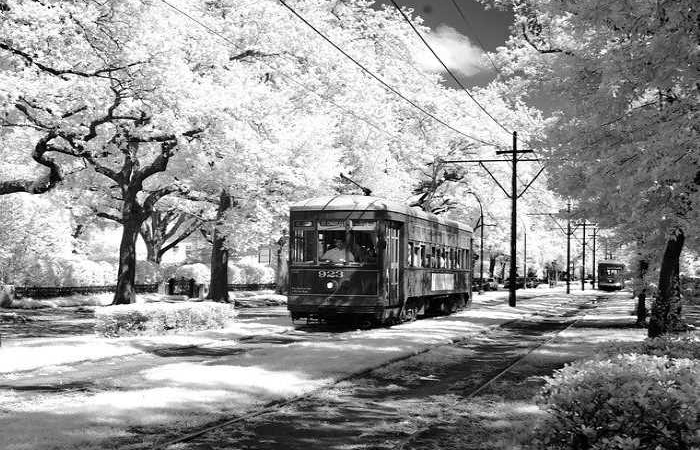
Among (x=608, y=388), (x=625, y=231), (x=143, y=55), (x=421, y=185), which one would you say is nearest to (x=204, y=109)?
(x=143, y=55)

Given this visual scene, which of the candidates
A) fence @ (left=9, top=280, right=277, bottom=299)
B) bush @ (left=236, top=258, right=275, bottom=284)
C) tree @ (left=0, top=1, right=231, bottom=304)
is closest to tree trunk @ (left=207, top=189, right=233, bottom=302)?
fence @ (left=9, top=280, right=277, bottom=299)

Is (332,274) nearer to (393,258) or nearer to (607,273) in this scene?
(393,258)

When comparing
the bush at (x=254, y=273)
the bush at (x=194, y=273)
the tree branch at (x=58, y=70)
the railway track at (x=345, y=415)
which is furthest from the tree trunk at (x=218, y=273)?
the railway track at (x=345, y=415)

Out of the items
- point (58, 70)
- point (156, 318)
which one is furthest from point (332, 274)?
point (58, 70)

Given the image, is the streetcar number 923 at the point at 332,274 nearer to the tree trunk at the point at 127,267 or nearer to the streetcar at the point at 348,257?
the streetcar at the point at 348,257

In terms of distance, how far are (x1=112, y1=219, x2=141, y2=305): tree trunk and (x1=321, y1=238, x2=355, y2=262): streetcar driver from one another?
10.8 meters

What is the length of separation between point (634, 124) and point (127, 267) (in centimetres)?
2215

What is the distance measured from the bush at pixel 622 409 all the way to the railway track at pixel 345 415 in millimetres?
1938

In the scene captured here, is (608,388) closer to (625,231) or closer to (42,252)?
(625,231)

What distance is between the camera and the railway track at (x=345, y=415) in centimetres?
792

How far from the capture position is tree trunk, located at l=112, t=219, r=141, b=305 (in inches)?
1170

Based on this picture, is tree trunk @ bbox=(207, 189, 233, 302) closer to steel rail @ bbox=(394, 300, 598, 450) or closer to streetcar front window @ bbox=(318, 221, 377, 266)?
streetcar front window @ bbox=(318, 221, 377, 266)

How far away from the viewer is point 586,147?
44.8 ft

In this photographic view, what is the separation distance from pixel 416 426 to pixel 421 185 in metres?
42.7
